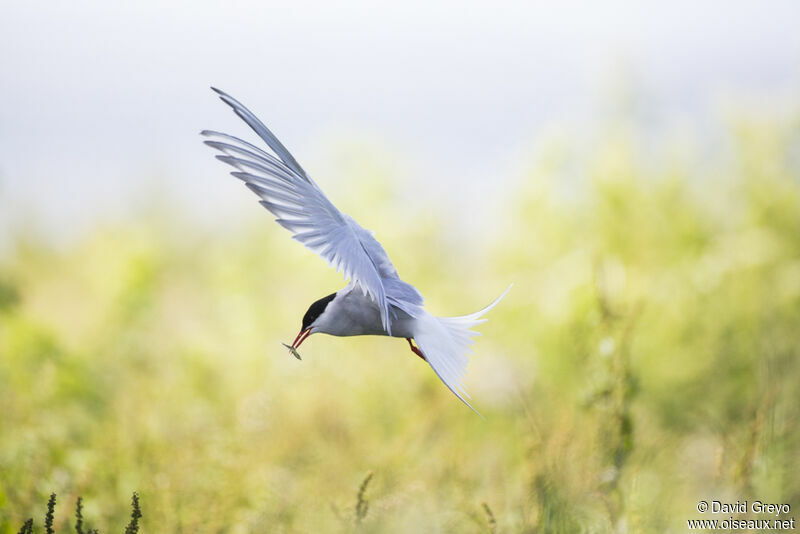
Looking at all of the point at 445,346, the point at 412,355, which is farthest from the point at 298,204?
the point at 412,355

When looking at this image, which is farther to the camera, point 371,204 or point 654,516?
point 371,204

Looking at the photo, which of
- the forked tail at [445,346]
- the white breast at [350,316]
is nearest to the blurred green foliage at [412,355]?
the forked tail at [445,346]

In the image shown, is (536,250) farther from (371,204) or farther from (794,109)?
(794,109)

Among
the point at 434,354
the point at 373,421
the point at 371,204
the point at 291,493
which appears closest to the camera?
the point at 434,354

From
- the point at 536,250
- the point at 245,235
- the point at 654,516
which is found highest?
the point at 245,235

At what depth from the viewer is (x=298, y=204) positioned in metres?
0.84

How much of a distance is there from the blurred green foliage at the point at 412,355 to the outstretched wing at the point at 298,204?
71 cm

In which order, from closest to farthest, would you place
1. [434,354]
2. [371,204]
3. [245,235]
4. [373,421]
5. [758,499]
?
1. [434,354]
2. [758,499]
3. [373,421]
4. [371,204]
5. [245,235]

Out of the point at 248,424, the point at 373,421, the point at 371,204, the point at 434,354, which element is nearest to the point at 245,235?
the point at 371,204

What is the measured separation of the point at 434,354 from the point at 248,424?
41.5 inches

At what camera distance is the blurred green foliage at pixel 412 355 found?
1.74 metres

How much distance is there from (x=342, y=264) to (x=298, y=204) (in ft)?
0.29

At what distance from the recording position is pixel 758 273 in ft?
9.33

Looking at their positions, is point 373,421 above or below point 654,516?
above
